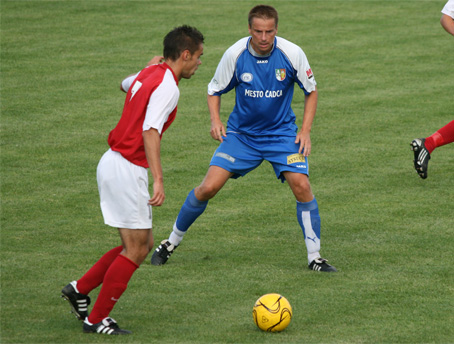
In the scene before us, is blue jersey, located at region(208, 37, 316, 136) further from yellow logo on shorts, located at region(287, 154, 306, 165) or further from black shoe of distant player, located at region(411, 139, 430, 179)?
black shoe of distant player, located at region(411, 139, 430, 179)

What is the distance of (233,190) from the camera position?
9.84 meters

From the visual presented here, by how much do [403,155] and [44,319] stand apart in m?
6.80

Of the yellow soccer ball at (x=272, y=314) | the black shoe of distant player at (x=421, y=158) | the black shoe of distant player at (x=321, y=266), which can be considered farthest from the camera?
the black shoe of distant player at (x=421, y=158)

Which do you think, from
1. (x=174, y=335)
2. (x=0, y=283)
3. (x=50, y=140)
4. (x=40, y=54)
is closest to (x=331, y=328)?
(x=174, y=335)

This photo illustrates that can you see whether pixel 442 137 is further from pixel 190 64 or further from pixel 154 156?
pixel 154 156

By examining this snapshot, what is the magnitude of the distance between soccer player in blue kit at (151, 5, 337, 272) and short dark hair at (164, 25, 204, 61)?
1253mm

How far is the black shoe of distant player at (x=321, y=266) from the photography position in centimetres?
696

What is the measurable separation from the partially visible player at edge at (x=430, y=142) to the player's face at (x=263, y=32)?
357 centimetres

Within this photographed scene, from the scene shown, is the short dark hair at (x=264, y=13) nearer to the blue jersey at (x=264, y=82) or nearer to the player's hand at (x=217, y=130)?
the blue jersey at (x=264, y=82)

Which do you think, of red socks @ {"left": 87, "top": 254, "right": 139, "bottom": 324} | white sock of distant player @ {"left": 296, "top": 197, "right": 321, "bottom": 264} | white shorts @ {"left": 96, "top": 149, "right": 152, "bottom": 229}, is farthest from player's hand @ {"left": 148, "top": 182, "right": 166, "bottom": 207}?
white sock of distant player @ {"left": 296, "top": 197, "right": 321, "bottom": 264}

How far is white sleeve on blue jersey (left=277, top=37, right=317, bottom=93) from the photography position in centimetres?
699

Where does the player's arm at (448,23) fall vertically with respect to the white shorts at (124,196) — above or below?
below

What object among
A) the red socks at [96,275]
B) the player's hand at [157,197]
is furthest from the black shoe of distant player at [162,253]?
the player's hand at [157,197]

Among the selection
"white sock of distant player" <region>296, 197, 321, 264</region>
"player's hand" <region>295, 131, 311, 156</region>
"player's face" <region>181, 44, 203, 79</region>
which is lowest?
"white sock of distant player" <region>296, 197, 321, 264</region>
